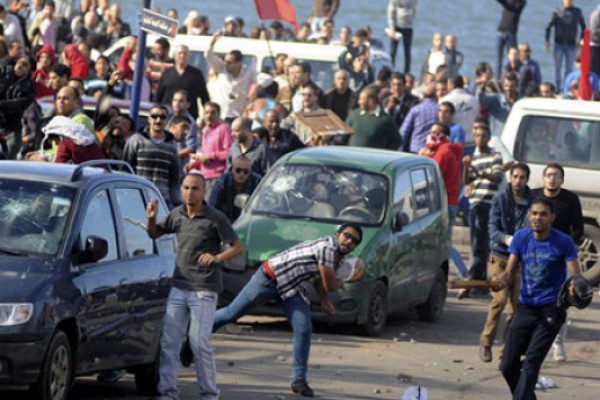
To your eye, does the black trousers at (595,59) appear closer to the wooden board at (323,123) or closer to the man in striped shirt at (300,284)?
the wooden board at (323,123)

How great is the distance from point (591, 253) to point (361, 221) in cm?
511

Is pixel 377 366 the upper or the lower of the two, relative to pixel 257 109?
lower

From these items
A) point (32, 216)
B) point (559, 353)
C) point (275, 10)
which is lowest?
point (559, 353)

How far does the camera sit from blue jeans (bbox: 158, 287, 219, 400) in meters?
12.6

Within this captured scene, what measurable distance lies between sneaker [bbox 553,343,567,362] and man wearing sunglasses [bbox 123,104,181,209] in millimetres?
3759

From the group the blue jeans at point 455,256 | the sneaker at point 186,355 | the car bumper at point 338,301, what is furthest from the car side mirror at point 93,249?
the blue jeans at point 455,256

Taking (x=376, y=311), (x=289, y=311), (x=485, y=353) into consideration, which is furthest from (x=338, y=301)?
(x=289, y=311)

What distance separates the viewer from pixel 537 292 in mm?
13023

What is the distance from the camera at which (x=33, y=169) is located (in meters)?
12.7

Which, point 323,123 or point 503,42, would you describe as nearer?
point 323,123

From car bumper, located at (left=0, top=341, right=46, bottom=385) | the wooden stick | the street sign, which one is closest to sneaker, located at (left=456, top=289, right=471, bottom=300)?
the street sign

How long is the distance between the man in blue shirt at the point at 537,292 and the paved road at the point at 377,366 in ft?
4.54

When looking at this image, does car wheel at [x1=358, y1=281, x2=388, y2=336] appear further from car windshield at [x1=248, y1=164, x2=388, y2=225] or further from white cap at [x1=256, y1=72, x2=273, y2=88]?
white cap at [x1=256, y1=72, x2=273, y2=88]

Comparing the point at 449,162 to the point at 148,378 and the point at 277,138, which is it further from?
the point at 148,378
